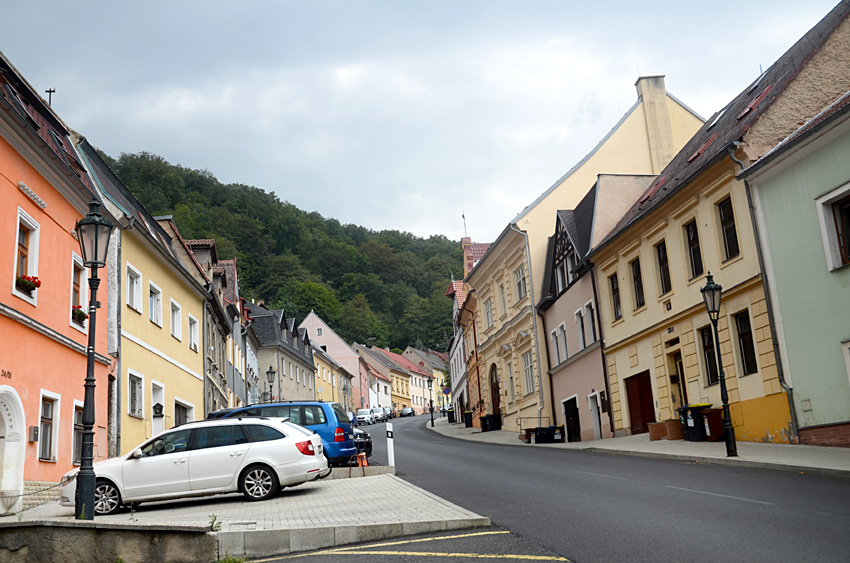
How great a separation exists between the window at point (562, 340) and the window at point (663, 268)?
8.88 meters

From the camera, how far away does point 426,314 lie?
388ft

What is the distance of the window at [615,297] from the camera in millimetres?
29469

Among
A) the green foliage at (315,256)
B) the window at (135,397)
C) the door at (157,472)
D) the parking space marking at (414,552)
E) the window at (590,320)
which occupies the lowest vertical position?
the parking space marking at (414,552)

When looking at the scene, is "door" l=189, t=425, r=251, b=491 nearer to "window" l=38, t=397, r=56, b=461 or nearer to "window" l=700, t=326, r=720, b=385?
"window" l=38, t=397, r=56, b=461

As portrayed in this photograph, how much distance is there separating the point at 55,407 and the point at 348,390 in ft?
231

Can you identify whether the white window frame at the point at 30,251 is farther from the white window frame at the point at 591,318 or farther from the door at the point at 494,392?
the door at the point at 494,392

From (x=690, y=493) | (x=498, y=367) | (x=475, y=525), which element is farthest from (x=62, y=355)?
(x=498, y=367)

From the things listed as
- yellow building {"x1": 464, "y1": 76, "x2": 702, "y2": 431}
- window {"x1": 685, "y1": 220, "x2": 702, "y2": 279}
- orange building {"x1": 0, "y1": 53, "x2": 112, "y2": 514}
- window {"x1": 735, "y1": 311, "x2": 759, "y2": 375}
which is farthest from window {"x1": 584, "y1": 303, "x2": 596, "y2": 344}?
orange building {"x1": 0, "y1": 53, "x2": 112, "y2": 514}

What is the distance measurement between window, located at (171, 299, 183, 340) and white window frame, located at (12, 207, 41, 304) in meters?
11.0

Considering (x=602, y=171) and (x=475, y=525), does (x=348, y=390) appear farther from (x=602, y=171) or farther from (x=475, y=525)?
(x=475, y=525)

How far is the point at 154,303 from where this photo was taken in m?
25.6

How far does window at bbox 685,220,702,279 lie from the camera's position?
2362cm

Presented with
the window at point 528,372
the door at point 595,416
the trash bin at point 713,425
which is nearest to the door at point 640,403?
the door at point 595,416

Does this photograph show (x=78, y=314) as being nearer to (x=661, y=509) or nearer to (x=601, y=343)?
(x=661, y=509)
